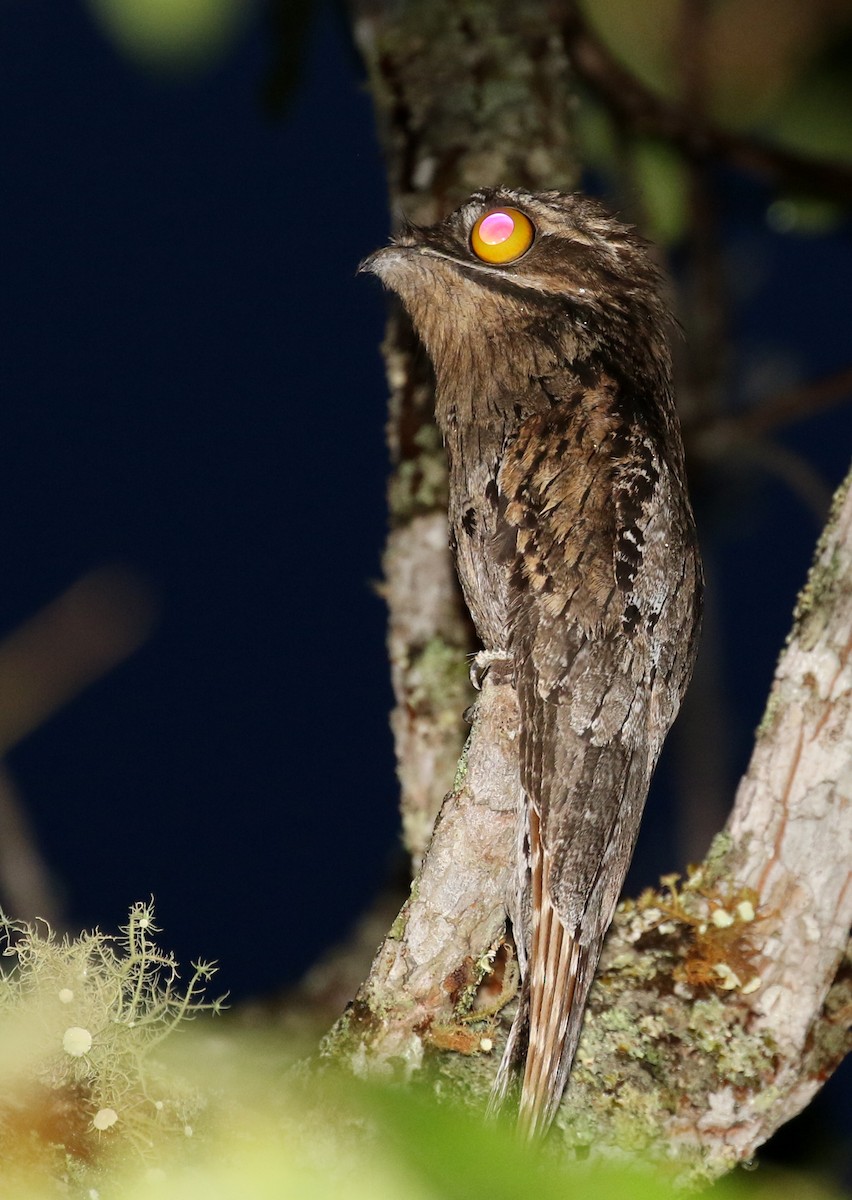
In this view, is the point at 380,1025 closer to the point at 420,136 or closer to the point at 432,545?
the point at 432,545

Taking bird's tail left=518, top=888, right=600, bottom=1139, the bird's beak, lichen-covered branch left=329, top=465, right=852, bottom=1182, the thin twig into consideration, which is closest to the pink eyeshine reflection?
the bird's beak

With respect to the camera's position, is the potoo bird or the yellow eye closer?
the potoo bird

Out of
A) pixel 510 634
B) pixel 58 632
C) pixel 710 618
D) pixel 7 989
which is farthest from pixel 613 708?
pixel 710 618

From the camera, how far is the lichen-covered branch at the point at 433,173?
2.83 meters

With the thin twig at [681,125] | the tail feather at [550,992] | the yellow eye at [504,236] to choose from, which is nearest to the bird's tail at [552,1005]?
the tail feather at [550,992]

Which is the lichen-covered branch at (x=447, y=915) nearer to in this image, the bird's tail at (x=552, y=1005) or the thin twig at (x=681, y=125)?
the bird's tail at (x=552, y=1005)

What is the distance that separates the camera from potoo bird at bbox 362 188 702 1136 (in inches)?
72.2

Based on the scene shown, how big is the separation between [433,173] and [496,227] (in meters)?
0.97

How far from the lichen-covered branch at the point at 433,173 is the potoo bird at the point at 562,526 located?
664mm

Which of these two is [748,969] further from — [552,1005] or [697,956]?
[552,1005]

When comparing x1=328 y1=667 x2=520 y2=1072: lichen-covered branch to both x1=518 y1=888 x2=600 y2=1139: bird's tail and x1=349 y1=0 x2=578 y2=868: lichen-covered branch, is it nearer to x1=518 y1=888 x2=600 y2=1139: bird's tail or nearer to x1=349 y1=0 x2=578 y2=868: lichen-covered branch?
x1=518 y1=888 x2=600 y2=1139: bird's tail

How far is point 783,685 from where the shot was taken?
2088 mm

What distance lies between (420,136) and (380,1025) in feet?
7.42

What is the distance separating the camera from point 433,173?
9.80 ft
